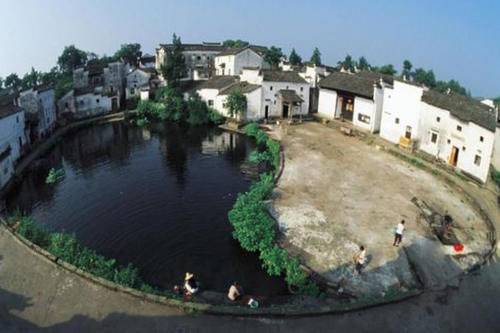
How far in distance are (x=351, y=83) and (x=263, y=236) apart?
92.8 ft

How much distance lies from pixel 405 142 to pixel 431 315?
2307 cm

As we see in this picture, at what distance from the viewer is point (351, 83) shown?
41.3 meters

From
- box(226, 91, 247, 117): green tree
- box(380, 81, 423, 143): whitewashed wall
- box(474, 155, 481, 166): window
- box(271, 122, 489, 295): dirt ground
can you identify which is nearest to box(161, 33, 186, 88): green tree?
box(226, 91, 247, 117): green tree

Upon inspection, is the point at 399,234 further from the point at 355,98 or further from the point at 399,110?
the point at 355,98

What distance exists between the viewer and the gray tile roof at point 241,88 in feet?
139

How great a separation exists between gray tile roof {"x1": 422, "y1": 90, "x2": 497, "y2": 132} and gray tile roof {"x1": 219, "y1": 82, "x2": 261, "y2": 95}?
1875cm

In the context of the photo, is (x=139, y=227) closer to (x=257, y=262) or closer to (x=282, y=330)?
(x=257, y=262)

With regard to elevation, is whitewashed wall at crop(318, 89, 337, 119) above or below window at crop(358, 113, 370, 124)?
above

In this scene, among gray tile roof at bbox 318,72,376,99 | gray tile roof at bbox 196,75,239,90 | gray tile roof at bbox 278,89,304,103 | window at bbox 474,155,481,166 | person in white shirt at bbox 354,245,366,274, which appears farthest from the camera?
gray tile roof at bbox 196,75,239,90

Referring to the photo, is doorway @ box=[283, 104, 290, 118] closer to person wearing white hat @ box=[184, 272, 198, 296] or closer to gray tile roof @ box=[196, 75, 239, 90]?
gray tile roof @ box=[196, 75, 239, 90]

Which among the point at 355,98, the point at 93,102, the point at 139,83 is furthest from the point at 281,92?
the point at 93,102

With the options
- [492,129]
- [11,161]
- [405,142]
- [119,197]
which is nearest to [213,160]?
[119,197]

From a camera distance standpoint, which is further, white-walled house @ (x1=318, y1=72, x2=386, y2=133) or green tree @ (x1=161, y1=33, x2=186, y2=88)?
green tree @ (x1=161, y1=33, x2=186, y2=88)

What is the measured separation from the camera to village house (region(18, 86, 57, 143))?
109ft
